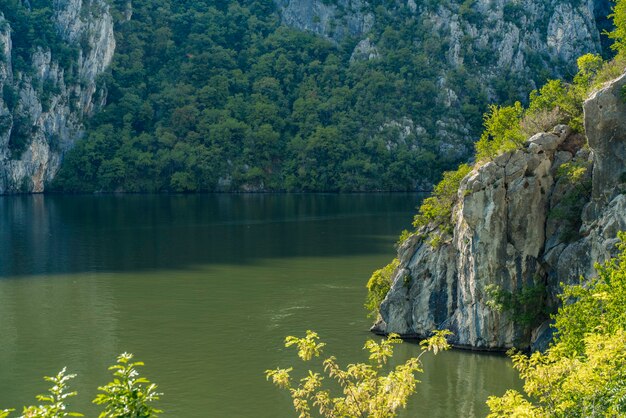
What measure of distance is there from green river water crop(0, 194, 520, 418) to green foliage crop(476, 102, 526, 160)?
11905 millimetres

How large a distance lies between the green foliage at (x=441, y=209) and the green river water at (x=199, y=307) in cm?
760

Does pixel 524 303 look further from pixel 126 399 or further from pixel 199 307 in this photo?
pixel 126 399

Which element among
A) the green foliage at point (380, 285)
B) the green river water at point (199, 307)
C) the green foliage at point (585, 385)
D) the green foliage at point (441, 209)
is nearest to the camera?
the green foliage at point (585, 385)

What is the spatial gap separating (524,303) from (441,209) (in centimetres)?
913

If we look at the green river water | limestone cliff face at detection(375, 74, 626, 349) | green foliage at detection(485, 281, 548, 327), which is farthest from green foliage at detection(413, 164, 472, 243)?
the green river water

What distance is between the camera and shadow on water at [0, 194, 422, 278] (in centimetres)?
8175

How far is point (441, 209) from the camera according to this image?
159 ft

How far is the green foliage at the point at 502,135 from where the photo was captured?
44.5m

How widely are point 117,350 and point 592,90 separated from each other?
31109mm

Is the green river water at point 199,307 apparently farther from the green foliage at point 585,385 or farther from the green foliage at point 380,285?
the green foliage at point 585,385

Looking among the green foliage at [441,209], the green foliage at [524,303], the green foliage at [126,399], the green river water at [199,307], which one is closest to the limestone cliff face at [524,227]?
the green foliage at [524,303]

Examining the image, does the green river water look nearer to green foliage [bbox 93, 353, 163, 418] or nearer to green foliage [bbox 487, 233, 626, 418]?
green foliage [bbox 487, 233, 626, 418]

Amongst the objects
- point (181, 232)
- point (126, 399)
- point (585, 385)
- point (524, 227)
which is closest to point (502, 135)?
point (524, 227)

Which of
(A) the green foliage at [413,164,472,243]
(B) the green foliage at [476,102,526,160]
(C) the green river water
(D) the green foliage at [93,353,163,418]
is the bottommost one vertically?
(C) the green river water
